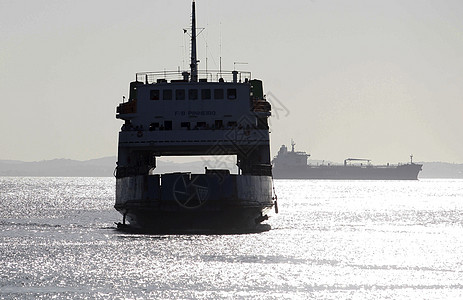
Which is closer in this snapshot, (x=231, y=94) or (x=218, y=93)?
(x=218, y=93)

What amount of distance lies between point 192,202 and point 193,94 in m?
9.15

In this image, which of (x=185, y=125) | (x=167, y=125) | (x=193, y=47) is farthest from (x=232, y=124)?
(x=193, y=47)

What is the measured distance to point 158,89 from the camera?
→ 194 ft

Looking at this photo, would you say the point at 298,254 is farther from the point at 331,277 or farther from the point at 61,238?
the point at 61,238

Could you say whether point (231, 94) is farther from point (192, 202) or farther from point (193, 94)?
point (192, 202)

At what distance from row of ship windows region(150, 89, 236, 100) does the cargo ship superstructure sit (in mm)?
61

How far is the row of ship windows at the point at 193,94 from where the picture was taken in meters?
58.8

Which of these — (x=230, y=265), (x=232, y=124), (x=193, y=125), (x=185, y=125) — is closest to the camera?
(x=230, y=265)

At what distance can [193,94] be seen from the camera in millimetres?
58812

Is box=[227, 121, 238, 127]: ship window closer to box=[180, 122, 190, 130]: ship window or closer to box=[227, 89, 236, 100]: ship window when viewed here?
box=[227, 89, 236, 100]: ship window

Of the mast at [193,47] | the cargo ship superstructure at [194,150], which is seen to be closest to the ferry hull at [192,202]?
the cargo ship superstructure at [194,150]

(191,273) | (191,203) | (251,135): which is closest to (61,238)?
(191,203)

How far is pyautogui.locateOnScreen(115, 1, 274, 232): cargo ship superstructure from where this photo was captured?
5247cm

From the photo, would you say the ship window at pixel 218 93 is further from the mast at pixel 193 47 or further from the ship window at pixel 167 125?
the mast at pixel 193 47
